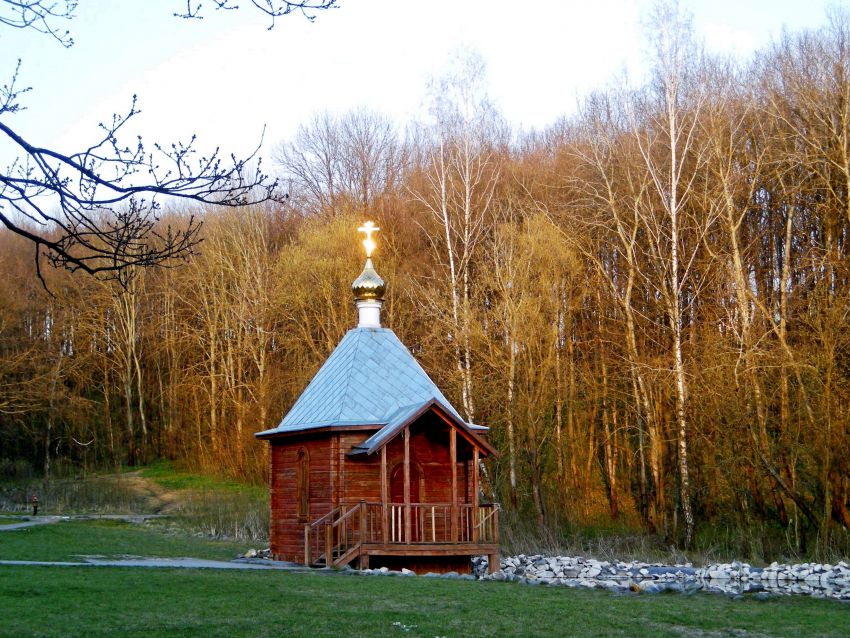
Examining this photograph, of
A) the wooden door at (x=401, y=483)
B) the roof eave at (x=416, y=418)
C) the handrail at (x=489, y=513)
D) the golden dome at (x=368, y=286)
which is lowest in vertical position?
the handrail at (x=489, y=513)

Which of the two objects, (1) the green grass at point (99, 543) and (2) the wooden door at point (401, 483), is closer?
(1) the green grass at point (99, 543)

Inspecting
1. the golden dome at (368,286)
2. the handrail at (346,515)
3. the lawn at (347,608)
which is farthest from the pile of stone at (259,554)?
the golden dome at (368,286)

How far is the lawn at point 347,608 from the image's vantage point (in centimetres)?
997

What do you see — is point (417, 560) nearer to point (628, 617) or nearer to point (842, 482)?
point (628, 617)

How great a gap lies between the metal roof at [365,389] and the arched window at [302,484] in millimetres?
592

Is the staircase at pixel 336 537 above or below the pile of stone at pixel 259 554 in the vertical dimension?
above

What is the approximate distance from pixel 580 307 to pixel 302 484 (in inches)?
498

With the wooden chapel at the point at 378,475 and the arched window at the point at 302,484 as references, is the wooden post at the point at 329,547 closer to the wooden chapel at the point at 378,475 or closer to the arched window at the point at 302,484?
the wooden chapel at the point at 378,475

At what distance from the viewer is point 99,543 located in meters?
20.4

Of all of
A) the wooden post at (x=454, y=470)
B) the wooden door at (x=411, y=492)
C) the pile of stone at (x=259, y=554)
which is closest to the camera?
the wooden post at (x=454, y=470)

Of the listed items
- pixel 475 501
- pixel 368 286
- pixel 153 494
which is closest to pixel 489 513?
pixel 475 501

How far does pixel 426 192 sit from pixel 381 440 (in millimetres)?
17967

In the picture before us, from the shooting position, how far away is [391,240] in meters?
35.6

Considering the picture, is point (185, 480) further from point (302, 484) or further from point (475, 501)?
point (475, 501)
